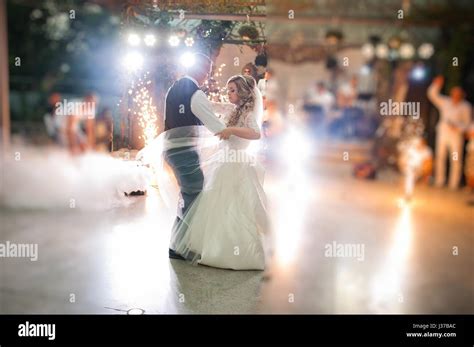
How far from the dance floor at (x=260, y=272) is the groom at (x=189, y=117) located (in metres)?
0.23

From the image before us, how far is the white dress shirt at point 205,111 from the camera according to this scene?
3.00 meters

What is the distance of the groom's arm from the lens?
Answer: 300cm

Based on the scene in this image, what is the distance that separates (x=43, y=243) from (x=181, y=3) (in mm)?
2642

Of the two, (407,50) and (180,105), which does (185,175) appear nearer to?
(180,105)

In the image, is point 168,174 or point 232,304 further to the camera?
point 168,174

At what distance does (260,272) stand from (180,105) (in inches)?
50.8

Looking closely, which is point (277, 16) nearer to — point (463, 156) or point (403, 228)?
point (463, 156)

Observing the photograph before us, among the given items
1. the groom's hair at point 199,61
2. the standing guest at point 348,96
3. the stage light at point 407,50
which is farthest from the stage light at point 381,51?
the groom's hair at point 199,61

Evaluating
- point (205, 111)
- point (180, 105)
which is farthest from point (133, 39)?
point (205, 111)

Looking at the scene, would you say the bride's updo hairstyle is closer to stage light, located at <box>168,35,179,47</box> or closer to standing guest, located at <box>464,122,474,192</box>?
stage light, located at <box>168,35,179,47</box>
